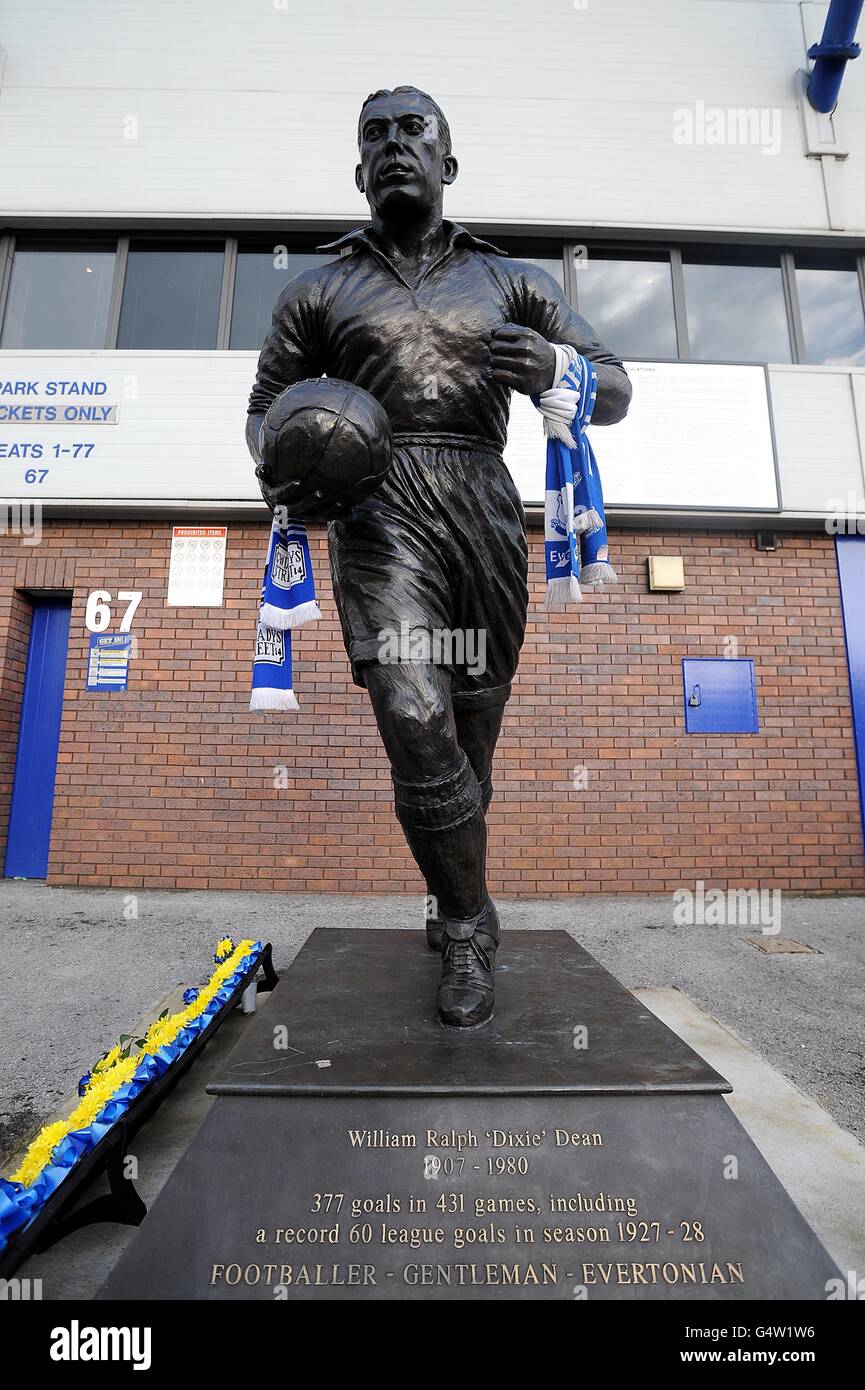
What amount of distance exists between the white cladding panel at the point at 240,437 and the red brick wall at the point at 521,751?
43 cm

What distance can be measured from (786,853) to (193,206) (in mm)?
7693

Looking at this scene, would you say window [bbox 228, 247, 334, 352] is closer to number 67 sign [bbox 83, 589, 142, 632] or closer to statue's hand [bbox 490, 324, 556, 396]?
number 67 sign [bbox 83, 589, 142, 632]

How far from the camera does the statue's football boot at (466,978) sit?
6.21ft

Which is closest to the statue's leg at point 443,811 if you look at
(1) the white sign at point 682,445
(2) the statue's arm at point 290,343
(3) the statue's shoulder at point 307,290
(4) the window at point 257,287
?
(2) the statue's arm at point 290,343

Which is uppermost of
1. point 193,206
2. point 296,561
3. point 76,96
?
point 76,96

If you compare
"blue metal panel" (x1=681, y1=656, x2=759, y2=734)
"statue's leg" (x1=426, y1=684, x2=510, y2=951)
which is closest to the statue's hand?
"statue's leg" (x1=426, y1=684, x2=510, y2=951)

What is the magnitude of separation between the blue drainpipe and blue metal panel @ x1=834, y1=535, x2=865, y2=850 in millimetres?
4030

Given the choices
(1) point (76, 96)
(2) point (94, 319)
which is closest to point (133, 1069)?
(2) point (94, 319)

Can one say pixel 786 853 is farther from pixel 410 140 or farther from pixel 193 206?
pixel 193 206

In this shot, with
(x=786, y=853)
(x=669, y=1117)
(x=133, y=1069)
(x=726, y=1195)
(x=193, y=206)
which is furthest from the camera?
(x=193, y=206)

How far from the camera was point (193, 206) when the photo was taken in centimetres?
654

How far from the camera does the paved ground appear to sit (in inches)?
109
